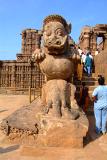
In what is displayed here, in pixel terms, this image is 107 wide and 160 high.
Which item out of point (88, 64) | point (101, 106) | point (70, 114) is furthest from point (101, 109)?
point (88, 64)

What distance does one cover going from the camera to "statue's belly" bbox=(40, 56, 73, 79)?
5.53 meters

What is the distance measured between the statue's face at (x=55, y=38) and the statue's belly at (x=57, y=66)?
0.16 meters

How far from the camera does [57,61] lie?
18.2 feet

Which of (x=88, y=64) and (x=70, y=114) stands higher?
(x=88, y=64)

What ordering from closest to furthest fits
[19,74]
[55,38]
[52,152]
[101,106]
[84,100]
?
[52,152], [55,38], [101,106], [84,100], [19,74]

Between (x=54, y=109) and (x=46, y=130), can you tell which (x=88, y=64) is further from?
(x=46, y=130)

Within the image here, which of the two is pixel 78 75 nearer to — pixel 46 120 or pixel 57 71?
pixel 57 71

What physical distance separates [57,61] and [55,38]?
465mm

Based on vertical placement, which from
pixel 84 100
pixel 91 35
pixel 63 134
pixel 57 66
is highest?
pixel 91 35

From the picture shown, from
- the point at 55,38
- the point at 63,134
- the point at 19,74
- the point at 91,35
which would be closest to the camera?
the point at 63,134

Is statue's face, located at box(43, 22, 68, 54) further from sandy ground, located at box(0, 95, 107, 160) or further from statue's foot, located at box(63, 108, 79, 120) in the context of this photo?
sandy ground, located at box(0, 95, 107, 160)

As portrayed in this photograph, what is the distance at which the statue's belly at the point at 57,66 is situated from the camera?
553 centimetres

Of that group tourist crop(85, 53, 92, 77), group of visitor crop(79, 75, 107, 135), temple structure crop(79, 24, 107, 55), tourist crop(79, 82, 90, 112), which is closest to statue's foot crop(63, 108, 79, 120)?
group of visitor crop(79, 75, 107, 135)

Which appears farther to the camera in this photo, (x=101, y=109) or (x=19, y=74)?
(x=19, y=74)
